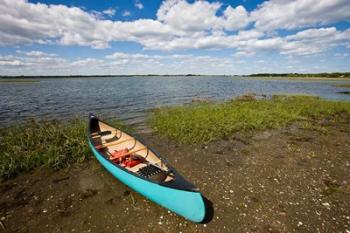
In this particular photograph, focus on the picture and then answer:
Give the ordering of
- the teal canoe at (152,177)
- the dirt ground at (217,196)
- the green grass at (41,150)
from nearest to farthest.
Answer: the teal canoe at (152,177) → the dirt ground at (217,196) → the green grass at (41,150)

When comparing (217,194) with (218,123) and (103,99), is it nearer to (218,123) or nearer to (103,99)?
(218,123)

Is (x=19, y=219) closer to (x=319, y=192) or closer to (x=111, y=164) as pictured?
(x=111, y=164)

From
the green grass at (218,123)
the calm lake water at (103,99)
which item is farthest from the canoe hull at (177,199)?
the calm lake water at (103,99)

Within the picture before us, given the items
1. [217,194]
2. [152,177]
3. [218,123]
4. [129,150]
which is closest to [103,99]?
[218,123]

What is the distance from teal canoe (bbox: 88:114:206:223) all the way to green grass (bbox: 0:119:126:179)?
3.89 ft

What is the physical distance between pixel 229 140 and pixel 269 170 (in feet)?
13.0

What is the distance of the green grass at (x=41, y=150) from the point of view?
9188mm

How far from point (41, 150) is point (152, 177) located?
6.87 m

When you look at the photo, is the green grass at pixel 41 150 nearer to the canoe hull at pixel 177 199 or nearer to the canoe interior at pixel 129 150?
the canoe interior at pixel 129 150

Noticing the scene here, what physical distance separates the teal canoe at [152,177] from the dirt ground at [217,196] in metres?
0.57

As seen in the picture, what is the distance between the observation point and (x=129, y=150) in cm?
1009

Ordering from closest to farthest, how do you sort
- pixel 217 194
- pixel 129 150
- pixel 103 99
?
pixel 217 194, pixel 129 150, pixel 103 99

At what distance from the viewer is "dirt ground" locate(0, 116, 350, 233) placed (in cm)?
616

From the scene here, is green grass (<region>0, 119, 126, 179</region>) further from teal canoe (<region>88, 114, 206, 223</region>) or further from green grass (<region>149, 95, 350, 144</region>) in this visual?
green grass (<region>149, 95, 350, 144</region>)
